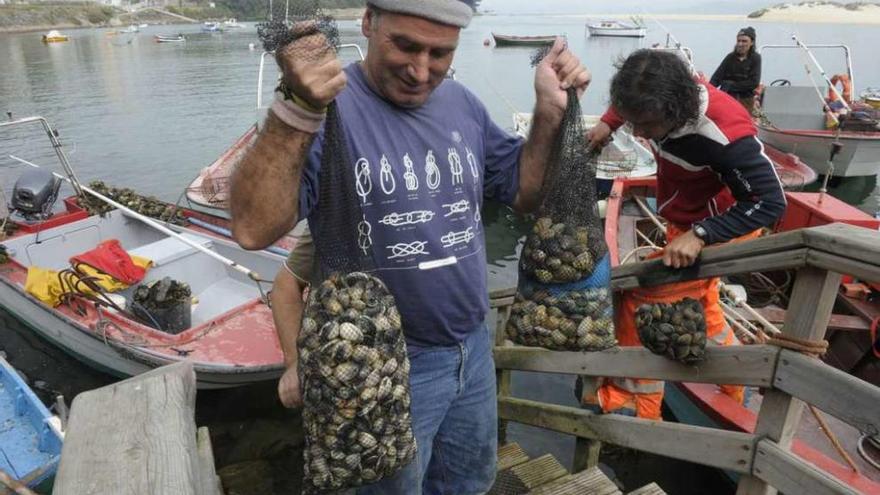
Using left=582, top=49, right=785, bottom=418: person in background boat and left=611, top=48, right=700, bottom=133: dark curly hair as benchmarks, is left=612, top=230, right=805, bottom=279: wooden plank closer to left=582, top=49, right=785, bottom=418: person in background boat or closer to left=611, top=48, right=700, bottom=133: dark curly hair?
left=582, top=49, right=785, bottom=418: person in background boat

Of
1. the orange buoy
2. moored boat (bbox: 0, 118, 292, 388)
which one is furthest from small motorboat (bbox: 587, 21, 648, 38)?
moored boat (bbox: 0, 118, 292, 388)

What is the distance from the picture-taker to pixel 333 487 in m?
1.61

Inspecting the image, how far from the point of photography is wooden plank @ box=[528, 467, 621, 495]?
9.62ft

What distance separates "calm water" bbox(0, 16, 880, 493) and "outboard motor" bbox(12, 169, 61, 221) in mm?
1675

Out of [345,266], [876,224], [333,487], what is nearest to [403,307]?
[345,266]

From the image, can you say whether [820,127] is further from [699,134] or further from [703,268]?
[703,268]

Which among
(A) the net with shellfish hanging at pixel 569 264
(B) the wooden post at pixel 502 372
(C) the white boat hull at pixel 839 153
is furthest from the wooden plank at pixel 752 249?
(C) the white boat hull at pixel 839 153

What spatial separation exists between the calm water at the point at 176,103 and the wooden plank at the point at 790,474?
2.08 metres

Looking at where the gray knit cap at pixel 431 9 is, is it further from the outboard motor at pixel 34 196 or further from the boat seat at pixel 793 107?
the boat seat at pixel 793 107

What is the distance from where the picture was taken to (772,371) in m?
2.19

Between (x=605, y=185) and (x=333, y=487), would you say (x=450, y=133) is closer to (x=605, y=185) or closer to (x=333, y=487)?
(x=333, y=487)

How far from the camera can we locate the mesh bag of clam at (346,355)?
151 centimetres

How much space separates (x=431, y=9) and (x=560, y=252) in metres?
0.96

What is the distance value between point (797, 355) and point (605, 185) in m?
8.24
